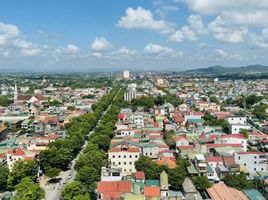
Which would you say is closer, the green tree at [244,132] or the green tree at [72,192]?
the green tree at [72,192]

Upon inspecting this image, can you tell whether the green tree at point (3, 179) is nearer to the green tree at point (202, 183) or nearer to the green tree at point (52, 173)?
the green tree at point (52, 173)

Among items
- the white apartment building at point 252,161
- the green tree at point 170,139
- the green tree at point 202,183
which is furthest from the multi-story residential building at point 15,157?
the white apartment building at point 252,161

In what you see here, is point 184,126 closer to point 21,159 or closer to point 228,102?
point 21,159

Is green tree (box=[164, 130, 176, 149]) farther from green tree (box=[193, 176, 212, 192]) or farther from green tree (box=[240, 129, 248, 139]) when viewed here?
green tree (box=[193, 176, 212, 192])

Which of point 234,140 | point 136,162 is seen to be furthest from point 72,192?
point 234,140

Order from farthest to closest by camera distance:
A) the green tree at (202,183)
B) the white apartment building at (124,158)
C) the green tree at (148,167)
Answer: the white apartment building at (124,158) < the green tree at (148,167) < the green tree at (202,183)

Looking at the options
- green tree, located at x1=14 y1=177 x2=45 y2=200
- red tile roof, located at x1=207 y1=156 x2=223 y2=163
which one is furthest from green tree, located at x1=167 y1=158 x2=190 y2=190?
green tree, located at x1=14 y1=177 x2=45 y2=200

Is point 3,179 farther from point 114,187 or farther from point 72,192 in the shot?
point 114,187

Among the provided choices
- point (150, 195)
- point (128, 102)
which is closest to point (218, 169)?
point (150, 195)
